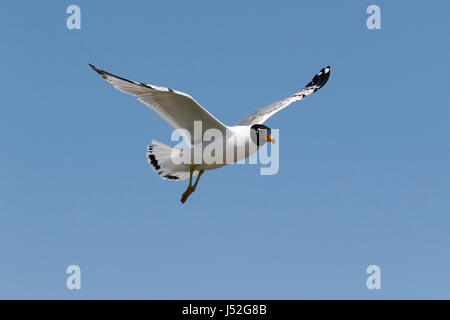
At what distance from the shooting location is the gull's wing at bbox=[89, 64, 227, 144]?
6.94m

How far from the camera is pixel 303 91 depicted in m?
10.4

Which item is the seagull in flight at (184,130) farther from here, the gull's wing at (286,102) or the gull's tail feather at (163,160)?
the gull's wing at (286,102)

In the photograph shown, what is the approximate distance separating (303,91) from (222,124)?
11.1ft

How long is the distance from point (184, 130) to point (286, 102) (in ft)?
7.63

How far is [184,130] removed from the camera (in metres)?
7.69

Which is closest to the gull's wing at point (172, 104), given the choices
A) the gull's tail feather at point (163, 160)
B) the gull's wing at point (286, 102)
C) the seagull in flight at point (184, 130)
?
the seagull in flight at point (184, 130)

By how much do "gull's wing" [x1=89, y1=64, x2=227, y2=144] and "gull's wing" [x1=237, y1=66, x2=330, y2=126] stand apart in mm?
1299

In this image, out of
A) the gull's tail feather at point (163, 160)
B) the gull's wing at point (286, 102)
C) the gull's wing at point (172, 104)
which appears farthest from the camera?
the gull's wing at point (286, 102)

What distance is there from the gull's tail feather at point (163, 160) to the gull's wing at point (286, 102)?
1360 millimetres

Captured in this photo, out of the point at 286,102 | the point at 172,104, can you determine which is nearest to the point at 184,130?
the point at 172,104

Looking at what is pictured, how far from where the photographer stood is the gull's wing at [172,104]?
22.8 ft

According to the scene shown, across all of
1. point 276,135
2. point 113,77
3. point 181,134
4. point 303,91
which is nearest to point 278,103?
point 303,91
